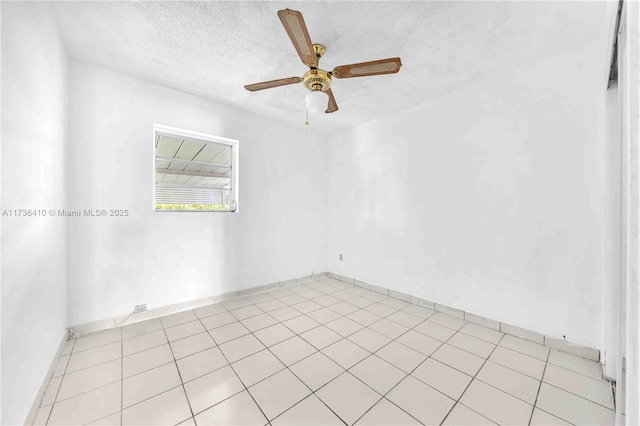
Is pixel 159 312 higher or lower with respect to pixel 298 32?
lower

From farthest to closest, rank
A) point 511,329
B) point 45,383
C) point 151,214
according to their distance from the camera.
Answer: point 151,214 → point 511,329 → point 45,383

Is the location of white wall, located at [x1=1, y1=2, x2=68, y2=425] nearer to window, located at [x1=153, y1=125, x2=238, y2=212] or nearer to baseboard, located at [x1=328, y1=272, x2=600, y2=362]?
window, located at [x1=153, y1=125, x2=238, y2=212]

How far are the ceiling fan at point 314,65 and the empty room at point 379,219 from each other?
0.02m

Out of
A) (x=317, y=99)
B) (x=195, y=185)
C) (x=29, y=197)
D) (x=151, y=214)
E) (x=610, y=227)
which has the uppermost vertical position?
(x=317, y=99)

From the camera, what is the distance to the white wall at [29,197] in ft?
4.18

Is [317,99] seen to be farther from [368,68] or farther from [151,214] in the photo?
[151,214]

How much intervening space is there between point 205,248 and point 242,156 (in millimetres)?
1481

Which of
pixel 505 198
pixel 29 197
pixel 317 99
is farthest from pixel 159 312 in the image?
pixel 505 198

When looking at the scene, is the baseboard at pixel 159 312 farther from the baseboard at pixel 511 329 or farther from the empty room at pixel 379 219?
the baseboard at pixel 511 329

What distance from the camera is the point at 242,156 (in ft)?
12.1

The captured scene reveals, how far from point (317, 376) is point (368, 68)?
248cm

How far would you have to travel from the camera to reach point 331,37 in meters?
2.08

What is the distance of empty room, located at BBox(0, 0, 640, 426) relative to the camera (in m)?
1.52

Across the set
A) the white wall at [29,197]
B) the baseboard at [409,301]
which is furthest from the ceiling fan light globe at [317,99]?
the baseboard at [409,301]
